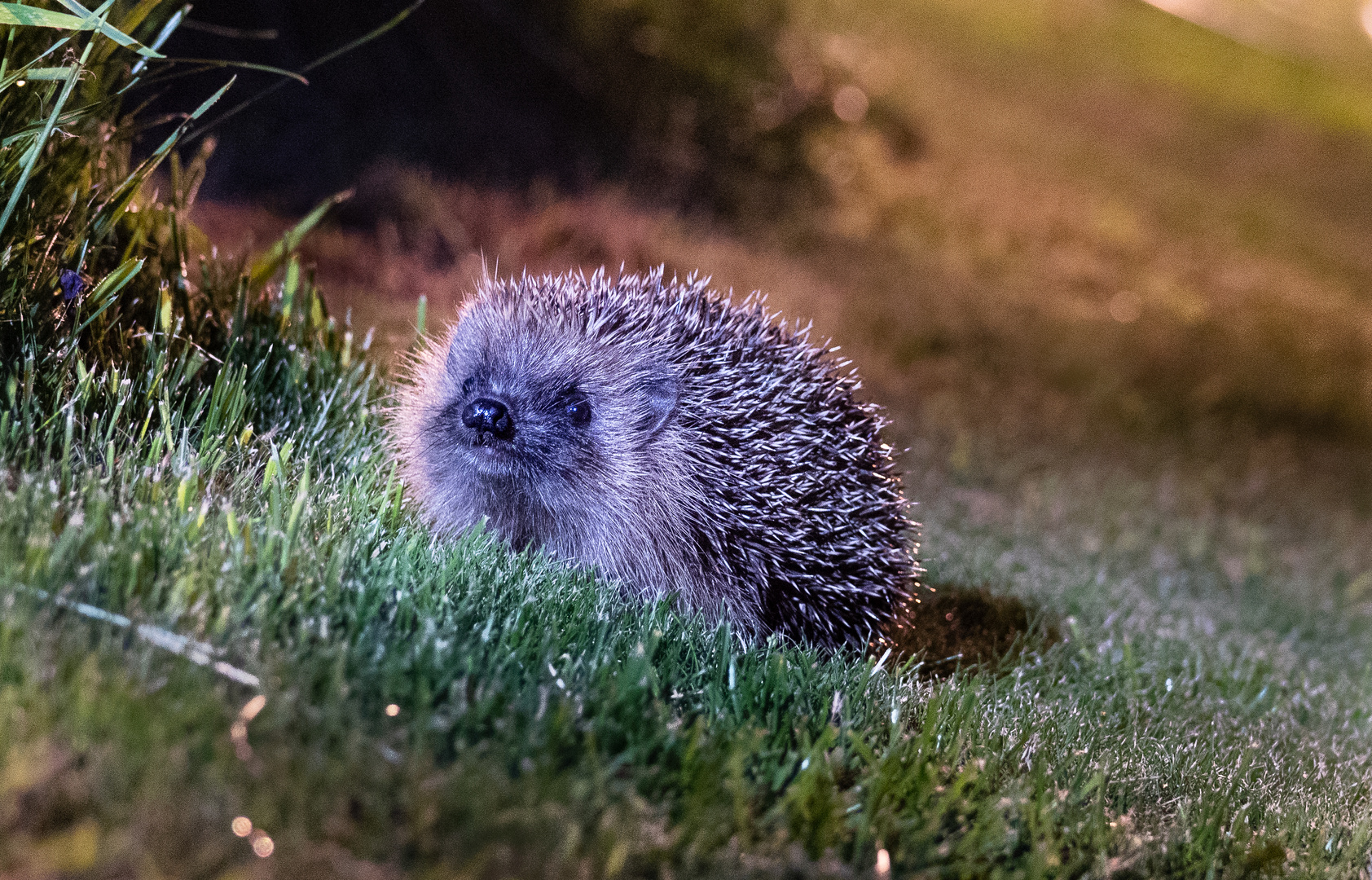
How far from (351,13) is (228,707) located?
8.10m

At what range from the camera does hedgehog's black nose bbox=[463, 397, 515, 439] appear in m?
4.23

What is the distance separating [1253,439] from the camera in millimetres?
11539

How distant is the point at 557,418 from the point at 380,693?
6.66ft

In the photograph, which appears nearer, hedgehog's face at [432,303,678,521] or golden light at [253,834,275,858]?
golden light at [253,834,275,858]

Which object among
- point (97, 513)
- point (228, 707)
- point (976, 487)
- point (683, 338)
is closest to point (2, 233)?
point (97, 513)

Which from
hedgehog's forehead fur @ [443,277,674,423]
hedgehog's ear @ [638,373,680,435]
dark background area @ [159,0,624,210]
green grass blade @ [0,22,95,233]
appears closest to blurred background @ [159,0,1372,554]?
dark background area @ [159,0,624,210]

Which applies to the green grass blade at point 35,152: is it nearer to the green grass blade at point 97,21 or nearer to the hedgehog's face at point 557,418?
the green grass blade at point 97,21

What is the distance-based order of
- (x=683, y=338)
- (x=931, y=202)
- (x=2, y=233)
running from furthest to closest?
1. (x=931, y=202)
2. (x=683, y=338)
3. (x=2, y=233)

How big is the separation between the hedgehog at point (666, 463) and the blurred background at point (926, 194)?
5.76ft

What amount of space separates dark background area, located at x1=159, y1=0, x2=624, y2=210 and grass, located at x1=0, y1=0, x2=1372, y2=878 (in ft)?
11.9

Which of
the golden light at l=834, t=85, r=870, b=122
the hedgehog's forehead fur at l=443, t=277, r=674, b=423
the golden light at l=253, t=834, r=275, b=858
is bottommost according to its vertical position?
the golden light at l=253, t=834, r=275, b=858

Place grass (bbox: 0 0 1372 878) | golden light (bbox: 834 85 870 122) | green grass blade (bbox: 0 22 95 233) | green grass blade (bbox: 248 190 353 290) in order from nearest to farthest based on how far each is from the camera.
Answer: grass (bbox: 0 0 1372 878) < green grass blade (bbox: 0 22 95 233) < green grass blade (bbox: 248 190 353 290) < golden light (bbox: 834 85 870 122)

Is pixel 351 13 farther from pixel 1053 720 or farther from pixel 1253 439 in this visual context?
pixel 1253 439

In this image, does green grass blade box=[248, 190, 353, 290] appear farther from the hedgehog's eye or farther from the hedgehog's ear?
the hedgehog's ear
